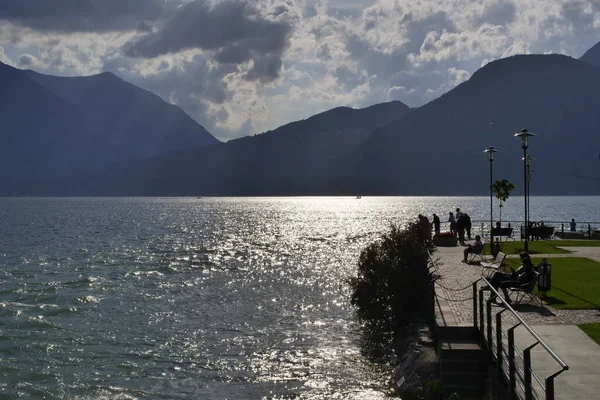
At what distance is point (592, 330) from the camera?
517 inches

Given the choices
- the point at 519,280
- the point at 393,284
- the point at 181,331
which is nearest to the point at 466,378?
the point at 519,280

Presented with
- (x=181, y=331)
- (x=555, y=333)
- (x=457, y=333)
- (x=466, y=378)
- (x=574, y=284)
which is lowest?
(x=181, y=331)

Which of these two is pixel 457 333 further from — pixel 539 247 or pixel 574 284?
pixel 539 247

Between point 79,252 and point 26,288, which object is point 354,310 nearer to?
point 26,288

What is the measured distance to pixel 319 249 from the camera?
54.0m

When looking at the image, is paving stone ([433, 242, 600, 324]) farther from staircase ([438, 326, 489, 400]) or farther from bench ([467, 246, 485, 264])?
staircase ([438, 326, 489, 400])

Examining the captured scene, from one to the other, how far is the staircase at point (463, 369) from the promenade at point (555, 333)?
84 cm

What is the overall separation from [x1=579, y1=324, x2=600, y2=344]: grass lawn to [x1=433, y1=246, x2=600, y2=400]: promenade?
4.4 inches

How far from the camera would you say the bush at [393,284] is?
19.7 meters

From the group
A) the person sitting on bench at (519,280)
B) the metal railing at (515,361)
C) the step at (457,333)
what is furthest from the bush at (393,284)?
the metal railing at (515,361)

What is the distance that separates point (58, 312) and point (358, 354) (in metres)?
12.9

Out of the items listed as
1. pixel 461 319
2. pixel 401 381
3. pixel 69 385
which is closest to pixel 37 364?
pixel 69 385

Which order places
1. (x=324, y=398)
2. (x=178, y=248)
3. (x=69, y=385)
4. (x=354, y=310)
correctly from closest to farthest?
(x=324, y=398) → (x=69, y=385) → (x=354, y=310) → (x=178, y=248)

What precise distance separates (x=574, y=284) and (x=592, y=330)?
6.33m
